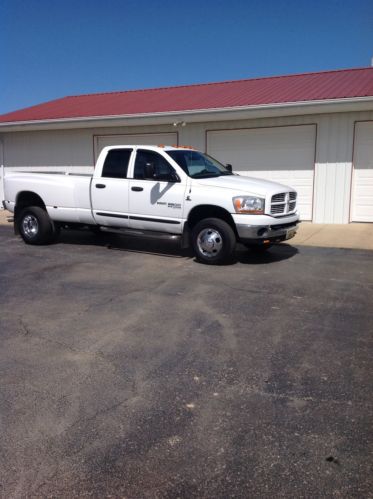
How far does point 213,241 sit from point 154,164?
1902 millimetres

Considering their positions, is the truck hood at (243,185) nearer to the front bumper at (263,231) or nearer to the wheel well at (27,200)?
the front bumper at (263,231)

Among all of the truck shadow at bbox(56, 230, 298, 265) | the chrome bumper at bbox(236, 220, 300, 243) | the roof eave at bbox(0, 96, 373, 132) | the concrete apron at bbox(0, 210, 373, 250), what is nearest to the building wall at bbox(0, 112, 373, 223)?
the roof eave at bbox(0, 96, 373, 132)

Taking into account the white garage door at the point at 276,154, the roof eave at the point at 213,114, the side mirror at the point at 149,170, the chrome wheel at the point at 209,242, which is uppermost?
the roof eave at the point at 213,114

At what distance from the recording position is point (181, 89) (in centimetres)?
1864

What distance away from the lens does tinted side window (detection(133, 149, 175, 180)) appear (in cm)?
858

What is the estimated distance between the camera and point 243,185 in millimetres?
8016

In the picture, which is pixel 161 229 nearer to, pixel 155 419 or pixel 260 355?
pixel 260 355

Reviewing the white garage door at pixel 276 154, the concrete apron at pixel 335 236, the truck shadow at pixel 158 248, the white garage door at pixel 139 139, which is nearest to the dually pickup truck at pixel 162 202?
the truck shadow at pixel 158 248

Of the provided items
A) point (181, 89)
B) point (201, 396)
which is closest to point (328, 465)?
point (201, 396)

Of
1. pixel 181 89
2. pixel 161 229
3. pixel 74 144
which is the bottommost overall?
pixel 161 229

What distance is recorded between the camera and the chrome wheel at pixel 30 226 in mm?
10094

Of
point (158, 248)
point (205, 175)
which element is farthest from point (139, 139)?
point (205, 175)

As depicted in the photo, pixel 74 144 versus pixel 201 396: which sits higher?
pixel 74 144

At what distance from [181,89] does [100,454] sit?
57.4 ft
